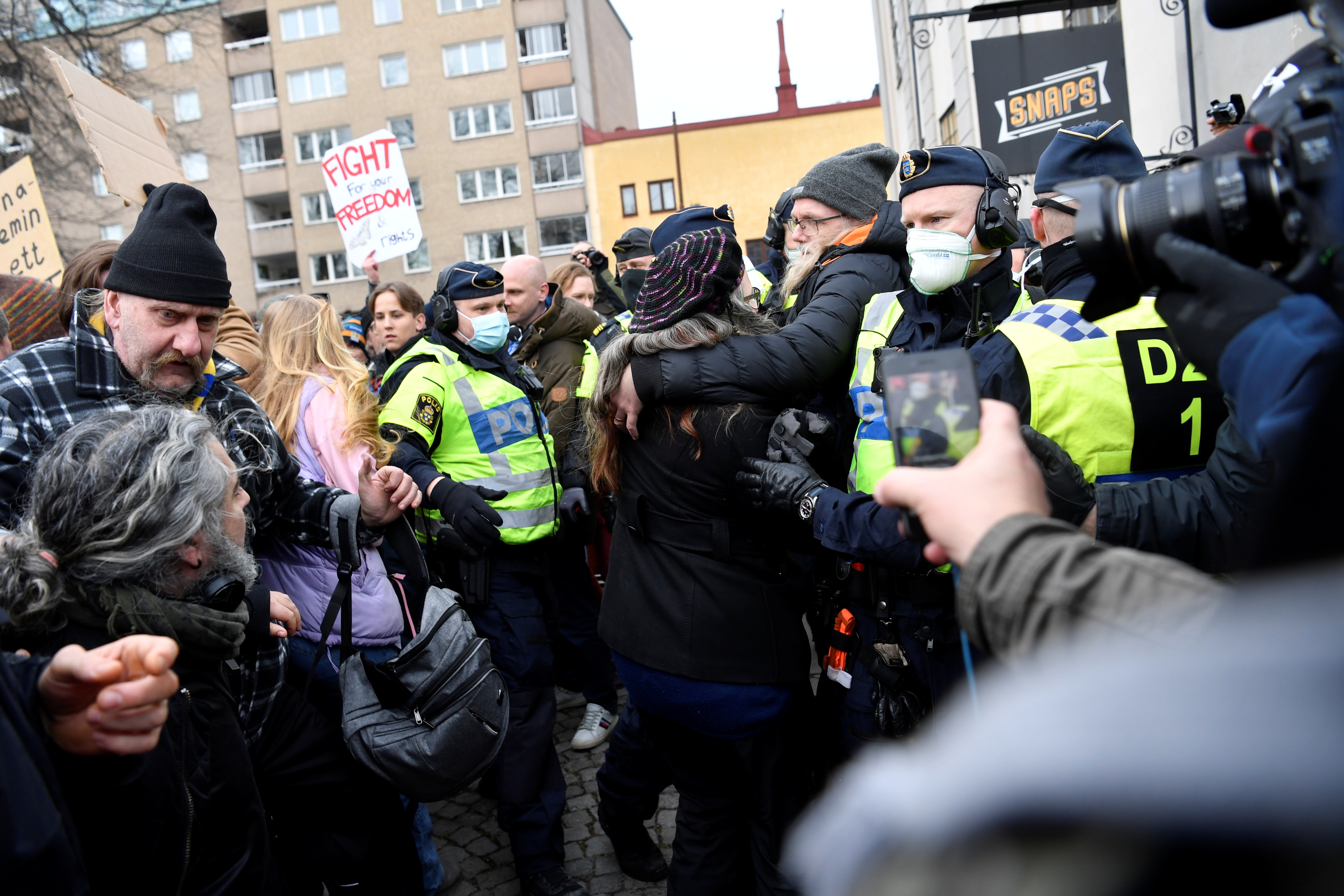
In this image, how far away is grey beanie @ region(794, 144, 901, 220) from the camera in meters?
3.27

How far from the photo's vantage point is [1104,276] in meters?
1.17

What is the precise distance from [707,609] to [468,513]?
1.18 metres

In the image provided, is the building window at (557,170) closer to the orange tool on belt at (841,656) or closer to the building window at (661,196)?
the building window at (661,196)

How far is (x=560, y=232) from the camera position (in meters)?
34.5

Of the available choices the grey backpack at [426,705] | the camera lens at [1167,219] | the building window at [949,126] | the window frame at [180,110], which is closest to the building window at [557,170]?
the window frame at [180,110]

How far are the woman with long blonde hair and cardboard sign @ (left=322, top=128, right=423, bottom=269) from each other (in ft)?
9.91

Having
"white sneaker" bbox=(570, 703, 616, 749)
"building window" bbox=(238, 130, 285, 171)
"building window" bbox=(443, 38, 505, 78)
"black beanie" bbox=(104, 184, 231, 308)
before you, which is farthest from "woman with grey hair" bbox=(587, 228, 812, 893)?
"building window" bbox=(238, 130, 285, 171)

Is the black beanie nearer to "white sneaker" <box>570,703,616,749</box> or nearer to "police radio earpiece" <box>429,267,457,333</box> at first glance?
"police radio earpiece" <box>429,267,457,333</box>

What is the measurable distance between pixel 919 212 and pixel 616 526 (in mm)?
1343

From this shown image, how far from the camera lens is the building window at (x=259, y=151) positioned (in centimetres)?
3638

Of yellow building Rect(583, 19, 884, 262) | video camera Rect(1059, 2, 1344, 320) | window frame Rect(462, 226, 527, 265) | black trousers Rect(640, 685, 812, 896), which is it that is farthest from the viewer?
window frame Rect(462, 226, 527, 265)

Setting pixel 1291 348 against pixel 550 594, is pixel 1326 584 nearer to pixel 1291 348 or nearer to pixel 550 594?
pixel 1291 348

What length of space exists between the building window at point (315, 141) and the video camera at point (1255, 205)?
129ft

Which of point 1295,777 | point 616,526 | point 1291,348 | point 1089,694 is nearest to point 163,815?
point 616,526
